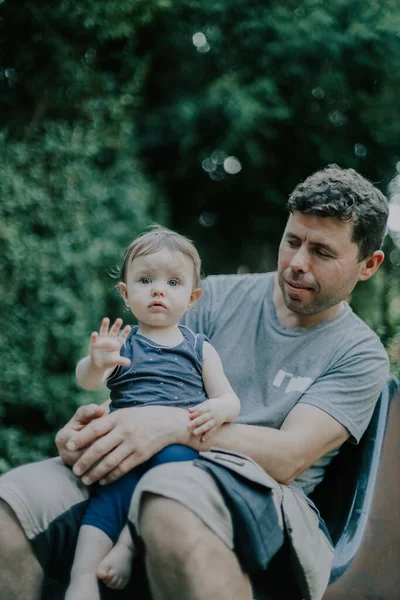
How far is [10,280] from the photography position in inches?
144

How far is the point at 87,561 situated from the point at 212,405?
44 centimetres

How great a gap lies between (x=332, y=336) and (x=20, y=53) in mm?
2823

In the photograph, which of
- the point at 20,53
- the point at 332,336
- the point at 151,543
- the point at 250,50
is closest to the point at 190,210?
the point at 250,50

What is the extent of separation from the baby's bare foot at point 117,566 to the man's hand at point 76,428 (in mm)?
280

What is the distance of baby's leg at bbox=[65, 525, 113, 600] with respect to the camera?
4.73ft

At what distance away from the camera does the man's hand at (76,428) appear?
1.69m

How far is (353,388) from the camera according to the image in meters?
1.94

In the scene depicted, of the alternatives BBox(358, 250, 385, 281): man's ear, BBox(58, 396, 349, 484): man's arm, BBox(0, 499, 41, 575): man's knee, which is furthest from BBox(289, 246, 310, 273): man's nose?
BBox(0, 499, 41, 575): man's knee

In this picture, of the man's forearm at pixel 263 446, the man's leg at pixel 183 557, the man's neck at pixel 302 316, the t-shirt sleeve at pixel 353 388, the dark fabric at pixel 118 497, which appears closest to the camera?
the man's leg at pixel 183 557

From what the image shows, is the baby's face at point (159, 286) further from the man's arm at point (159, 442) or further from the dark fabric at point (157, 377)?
the man's arm at point (159, 442)

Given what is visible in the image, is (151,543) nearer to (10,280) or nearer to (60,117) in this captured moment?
(10,280)

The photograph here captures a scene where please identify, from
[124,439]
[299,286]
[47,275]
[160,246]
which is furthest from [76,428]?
[47,275]

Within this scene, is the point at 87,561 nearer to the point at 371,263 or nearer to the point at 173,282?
the point at 173,282

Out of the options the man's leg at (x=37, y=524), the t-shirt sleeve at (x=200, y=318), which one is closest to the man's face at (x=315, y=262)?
the t-shirt sleeve at (x=200, y=318)
